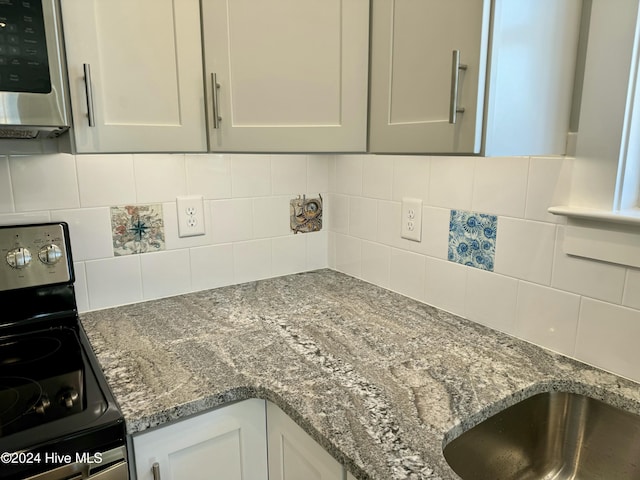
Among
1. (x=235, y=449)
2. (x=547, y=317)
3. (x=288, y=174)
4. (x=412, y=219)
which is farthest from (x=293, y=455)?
(x=288, y=174)

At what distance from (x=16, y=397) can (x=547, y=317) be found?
116 cm

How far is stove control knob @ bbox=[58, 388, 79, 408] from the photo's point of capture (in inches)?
33.7

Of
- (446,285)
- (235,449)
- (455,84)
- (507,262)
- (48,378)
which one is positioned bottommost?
(235,449)

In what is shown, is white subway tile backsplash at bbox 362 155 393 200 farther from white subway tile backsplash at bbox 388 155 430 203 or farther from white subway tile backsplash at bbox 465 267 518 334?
white subway tile backsplash at bbox 465 267 518 334

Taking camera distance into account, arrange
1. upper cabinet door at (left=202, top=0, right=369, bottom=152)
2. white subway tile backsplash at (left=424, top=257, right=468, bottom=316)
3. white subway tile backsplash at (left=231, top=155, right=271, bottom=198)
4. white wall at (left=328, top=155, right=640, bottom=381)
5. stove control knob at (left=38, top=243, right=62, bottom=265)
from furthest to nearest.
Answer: white subway tile backsplash at (left=231, top=155, right=271, bottom=198), white subway tile backsplash at (left=424, top=257, right=468, bottom=316), stove control knob at (left=38, top=243, right=62, bottom=265), upper cabinet door at (left=202, top=0, right=369, bottom=152), white wall at (left=328, top=155, right=640, bottom=381)

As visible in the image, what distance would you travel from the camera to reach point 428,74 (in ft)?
2.97

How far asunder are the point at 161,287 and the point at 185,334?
0.31m

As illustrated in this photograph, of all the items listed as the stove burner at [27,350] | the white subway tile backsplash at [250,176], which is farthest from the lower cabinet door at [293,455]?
the white subway tile backsplash at [250,176]

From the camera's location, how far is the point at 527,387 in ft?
3.01

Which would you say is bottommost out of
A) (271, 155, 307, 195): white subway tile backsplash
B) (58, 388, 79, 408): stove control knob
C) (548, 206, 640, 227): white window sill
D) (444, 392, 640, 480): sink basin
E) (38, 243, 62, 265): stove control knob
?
(444, 392, 640, 480): sink basin

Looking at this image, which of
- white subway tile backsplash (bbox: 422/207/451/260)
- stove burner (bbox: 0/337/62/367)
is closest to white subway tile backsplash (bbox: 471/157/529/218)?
white subway tile backsplash (bbox: 422/207/451/260)

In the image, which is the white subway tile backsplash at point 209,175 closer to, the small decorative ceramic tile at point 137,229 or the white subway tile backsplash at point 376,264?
the small decorative ceramic tile at point 137,229

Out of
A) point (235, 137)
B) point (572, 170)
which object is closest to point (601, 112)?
point (572, 170)

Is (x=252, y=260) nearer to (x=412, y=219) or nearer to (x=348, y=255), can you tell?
(x=348, y=255)
